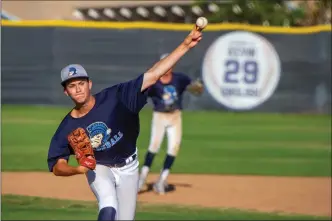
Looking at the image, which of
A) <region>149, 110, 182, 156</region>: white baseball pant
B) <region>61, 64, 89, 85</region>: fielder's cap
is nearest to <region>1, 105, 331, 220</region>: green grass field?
<region>149, 110, 182, 156</region>: white baseball pant

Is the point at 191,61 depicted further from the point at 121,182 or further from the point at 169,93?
the point at 121,182

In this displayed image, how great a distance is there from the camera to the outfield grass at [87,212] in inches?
364

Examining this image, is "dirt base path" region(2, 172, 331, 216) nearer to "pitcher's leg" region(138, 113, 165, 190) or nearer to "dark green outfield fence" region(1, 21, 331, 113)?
"pitcher's leg" region(138, 113, 165, 190)

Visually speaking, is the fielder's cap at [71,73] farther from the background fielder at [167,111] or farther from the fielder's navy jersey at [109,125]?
the background fielder at [167,111]

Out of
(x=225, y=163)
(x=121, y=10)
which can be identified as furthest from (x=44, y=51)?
(x=121, y=10)

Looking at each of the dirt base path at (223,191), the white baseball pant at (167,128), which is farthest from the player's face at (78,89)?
the white baseball pant at (167,128)

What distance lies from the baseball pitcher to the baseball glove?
0.05 meters

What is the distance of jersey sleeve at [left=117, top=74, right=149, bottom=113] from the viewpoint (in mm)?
6200

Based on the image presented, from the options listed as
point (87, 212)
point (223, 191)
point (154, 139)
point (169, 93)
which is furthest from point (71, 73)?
point (223, 191)

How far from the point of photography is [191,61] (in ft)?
76.7

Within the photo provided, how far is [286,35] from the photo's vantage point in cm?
2386

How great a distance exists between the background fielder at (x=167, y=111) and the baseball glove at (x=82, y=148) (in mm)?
5308

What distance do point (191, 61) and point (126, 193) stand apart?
1701cm

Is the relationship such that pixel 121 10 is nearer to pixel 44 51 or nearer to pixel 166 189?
pixel 44 51
